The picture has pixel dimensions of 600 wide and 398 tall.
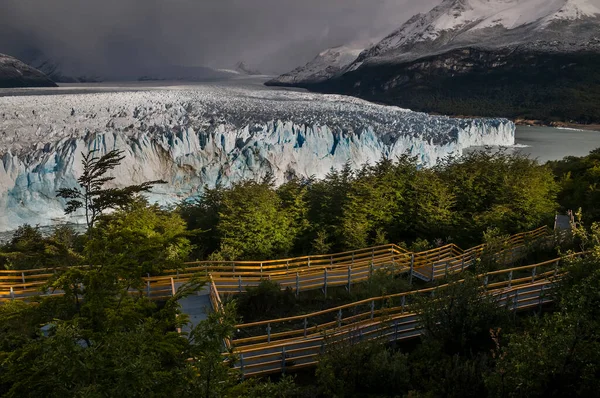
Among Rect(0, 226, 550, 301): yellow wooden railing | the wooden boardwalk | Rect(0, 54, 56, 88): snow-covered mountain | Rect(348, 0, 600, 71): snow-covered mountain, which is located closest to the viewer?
the wooden boardwalk

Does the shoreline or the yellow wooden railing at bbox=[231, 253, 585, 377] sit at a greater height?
the shoreline

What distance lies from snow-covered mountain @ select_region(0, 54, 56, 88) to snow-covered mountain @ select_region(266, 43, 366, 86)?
196 ft

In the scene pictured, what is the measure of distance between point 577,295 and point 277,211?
9.10 m

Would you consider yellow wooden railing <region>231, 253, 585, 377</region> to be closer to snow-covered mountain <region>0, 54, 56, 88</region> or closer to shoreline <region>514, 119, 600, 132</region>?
snow-covered mountain <region>0, 54, 56, 88</region>

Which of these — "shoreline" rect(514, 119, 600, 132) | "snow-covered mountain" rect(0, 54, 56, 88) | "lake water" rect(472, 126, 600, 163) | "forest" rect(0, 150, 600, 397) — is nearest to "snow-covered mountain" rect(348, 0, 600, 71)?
"shoreline" rect(514, 119, 600, 132)

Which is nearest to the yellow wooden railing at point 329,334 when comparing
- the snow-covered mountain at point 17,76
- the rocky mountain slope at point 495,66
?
the snow-covered mountain at point 17,76

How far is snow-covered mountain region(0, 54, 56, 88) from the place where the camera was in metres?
53.8

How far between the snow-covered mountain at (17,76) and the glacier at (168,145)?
36.6 m

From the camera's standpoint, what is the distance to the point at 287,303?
8.82 m

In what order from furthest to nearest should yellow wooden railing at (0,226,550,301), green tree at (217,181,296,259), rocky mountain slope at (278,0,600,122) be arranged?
rocky mountain slope at (278,0,600,122)
green tree at (217,181,296,259)
yellow wooden railing at (0,226,550,301)

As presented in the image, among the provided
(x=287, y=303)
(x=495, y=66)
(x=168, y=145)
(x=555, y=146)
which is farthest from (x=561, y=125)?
(x=287, y=303)

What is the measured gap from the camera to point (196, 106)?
2548 cm

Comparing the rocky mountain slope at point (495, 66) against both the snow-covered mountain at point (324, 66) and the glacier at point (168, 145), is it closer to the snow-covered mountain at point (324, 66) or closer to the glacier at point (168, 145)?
the snow-covered mountain at point (324, 66)

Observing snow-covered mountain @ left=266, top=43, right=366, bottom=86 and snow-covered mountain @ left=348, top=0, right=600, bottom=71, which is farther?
snow-covered mountain @ left=266, top=43, right=366, bottom=86
